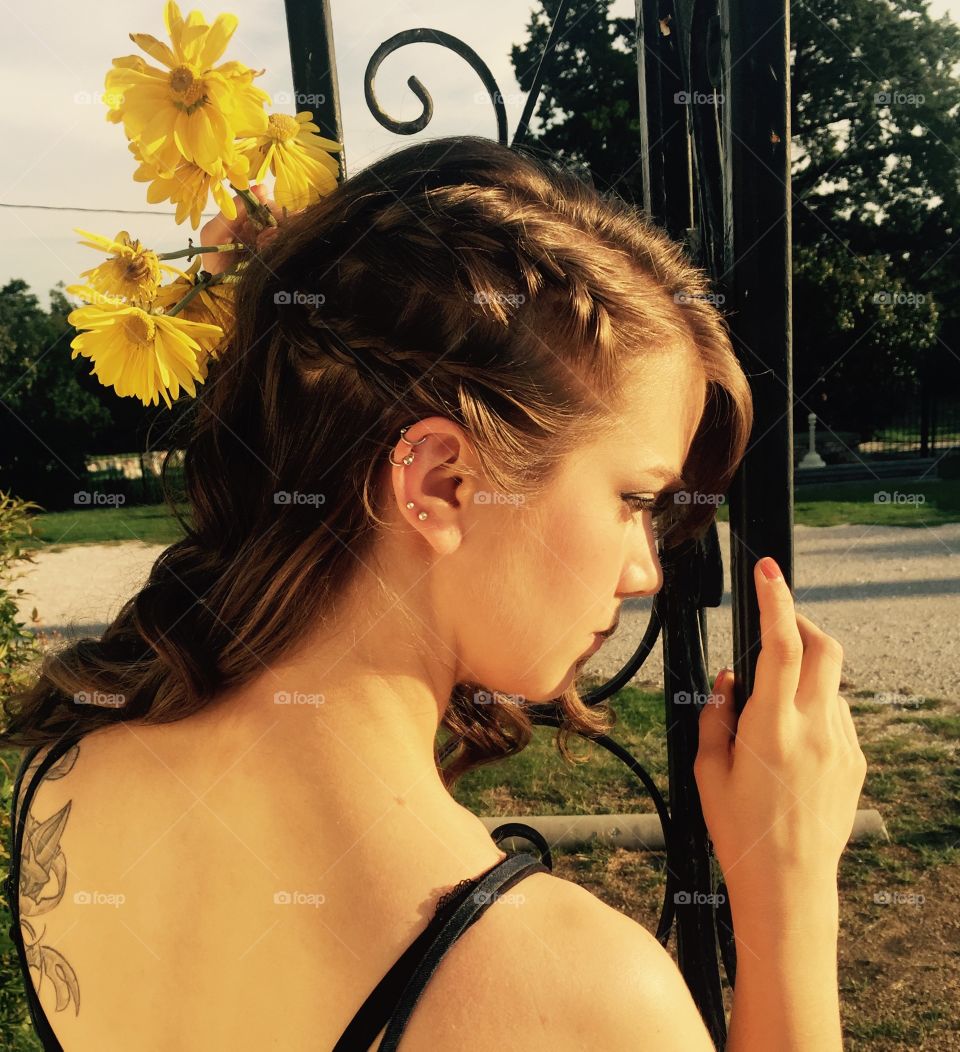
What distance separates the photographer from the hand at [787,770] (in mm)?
1079

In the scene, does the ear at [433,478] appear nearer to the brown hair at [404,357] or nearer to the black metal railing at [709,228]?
the brown hair at [404,357]

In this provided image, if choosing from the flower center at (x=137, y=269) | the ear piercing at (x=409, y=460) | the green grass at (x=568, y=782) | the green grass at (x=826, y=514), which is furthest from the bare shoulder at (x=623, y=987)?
the green grass at (x=826, y=514)

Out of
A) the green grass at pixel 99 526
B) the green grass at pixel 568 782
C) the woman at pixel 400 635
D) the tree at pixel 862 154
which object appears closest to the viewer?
the woman at pixel 400 635

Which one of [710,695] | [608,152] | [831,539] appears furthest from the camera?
[608,152]

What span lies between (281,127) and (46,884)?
966mm

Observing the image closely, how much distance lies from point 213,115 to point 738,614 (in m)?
0.84

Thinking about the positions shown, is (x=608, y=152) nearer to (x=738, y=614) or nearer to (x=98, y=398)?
(x=98, y=398)

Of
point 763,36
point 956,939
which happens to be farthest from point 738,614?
point 956,939

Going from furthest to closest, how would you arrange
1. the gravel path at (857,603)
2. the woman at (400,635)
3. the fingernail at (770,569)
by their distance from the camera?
the gravel path at (857,603)
the fingernail at (770,569)
the woman at (400,635)

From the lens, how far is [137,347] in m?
1.20

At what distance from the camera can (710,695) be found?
1.23 meters

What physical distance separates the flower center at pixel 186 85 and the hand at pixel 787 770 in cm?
83

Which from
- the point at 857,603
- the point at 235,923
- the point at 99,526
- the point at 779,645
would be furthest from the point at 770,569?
the point at 99,526

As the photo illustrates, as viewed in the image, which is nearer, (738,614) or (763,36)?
(763,36)
